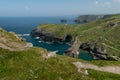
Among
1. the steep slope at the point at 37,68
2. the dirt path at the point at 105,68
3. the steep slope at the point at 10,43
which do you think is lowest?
the dirt path at the point at 105,68

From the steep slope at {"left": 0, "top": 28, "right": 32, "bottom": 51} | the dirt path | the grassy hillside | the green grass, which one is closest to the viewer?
the green grass

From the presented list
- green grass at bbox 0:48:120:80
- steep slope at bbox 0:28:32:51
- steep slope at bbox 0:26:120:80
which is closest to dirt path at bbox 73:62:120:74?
steep slope at bbox 0:26:120:80

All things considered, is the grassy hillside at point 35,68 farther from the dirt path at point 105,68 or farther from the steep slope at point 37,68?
the dirt path at point 105,68

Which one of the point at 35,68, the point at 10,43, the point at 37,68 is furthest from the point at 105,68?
the point at 10,43

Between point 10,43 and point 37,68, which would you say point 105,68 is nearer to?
point 37,68

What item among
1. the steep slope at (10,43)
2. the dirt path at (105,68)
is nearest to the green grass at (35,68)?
the steep slope at (10,43)

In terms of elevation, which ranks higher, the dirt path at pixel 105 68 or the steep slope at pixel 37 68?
the steep slope at pixel 37 68

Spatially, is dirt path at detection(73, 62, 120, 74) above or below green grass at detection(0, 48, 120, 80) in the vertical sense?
below

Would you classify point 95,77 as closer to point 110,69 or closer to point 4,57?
point 110,69

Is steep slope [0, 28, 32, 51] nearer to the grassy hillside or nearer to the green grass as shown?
the grassy hillside

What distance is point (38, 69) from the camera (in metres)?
41.8

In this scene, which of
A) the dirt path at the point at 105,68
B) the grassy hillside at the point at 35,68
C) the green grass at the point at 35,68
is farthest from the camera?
the dirt path at the point at 105,68

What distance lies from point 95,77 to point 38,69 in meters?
10.6

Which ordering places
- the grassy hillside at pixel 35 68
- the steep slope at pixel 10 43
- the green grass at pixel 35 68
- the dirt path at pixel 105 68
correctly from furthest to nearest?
the dirt path at pixel 105 68 < the steep slope at pixel 10 43 < the grassy hillside at pixel 35 68 < the green grass at pixel 35 68
